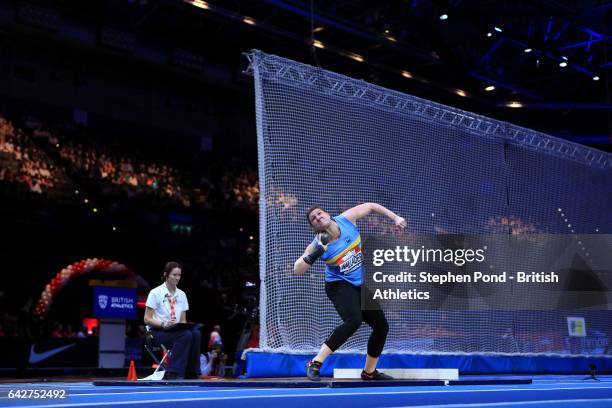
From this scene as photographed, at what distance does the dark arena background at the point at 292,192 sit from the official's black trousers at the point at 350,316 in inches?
12.2

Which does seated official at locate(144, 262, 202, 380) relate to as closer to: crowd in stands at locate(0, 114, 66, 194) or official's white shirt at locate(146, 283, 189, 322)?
official's white shirt at locate(146, 283, 189, 322)

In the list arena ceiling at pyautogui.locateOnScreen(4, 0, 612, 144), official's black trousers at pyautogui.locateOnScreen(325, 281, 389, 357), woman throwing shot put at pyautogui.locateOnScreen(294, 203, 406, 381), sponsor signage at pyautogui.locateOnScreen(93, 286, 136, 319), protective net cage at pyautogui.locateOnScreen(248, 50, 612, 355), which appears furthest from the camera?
sponsor signage at pyautogui.locateOnScreen(93, 286, 136, 319)

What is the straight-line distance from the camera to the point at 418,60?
63.3ft

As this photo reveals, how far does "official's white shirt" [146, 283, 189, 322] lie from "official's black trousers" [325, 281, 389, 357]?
1671 mm

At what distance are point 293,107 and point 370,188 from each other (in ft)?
4.18

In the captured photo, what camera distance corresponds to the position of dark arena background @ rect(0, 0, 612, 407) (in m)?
7.42

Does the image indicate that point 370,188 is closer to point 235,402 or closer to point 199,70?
point 235,402

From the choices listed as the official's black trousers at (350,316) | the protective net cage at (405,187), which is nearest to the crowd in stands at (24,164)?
the protective net cage at (405,187)

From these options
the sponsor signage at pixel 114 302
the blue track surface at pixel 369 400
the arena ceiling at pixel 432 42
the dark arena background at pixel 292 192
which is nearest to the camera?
the blue track surface at pixel 369 400

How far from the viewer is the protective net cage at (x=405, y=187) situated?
25.3 feet

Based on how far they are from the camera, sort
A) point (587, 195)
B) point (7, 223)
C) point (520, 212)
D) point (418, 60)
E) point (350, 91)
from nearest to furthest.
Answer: point (350, 91) < point (520, 212) < point (587, 195) < point (7, 223) < point (418, 60)

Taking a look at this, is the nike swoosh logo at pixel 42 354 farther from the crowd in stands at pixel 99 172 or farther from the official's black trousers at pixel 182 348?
the official's black trousers at pixel 182 348

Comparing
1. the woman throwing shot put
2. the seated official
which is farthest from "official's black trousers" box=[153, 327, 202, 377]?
the woman throwing shot put

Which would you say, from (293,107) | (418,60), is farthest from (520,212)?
(418,60)
